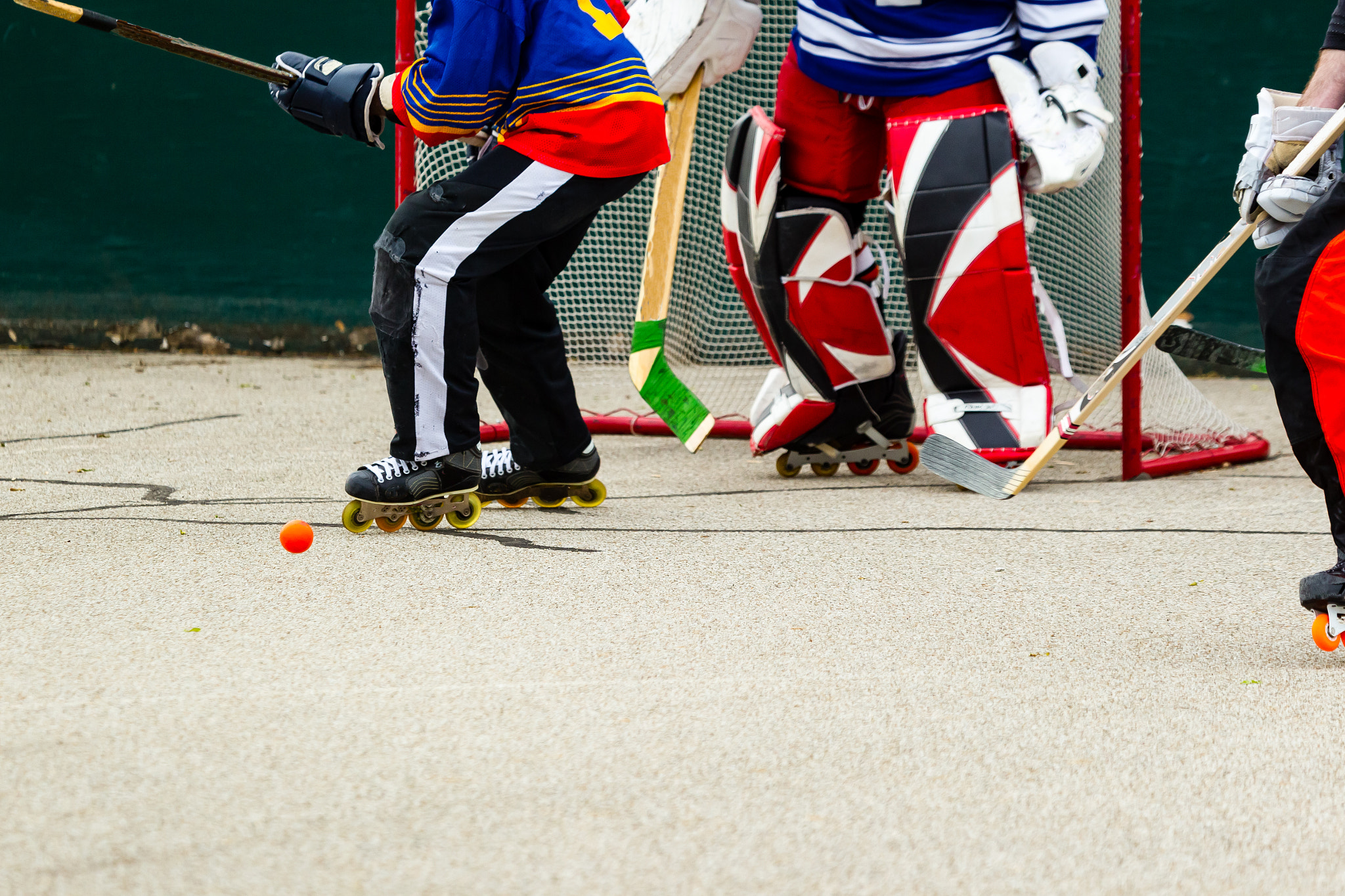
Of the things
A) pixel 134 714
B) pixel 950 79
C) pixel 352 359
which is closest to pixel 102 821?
pixel 134 714

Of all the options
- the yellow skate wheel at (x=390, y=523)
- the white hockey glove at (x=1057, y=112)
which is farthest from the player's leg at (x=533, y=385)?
the white hockey glove at (x=1057, y=112)

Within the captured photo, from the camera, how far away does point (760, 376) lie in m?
5.48

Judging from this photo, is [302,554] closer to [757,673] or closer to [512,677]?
[512,677]

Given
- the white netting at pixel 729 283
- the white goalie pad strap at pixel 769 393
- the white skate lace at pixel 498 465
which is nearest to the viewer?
the white skate lace at pixel 498 465

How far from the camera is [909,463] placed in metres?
4.13

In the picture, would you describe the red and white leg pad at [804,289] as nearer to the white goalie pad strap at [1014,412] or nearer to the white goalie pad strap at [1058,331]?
the white goalie pad strap at [1014,412]

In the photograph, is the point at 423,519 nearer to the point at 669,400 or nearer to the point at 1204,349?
the point at 669,400

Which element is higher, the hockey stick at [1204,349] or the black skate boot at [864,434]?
the hockey stick at [1204,349]

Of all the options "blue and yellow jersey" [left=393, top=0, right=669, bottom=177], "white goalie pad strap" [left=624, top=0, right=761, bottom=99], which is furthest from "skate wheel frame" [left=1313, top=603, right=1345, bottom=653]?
"white goalie pad strap" [left=624, top=0, right=761, bottom=99]

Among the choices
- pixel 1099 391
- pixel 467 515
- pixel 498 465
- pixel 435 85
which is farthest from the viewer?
pixel 498 465

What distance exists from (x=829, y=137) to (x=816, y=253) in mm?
330

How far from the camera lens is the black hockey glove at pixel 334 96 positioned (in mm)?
3076

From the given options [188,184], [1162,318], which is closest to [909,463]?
[1162,318]

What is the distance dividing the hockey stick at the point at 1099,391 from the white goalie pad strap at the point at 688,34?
51.8 inches
